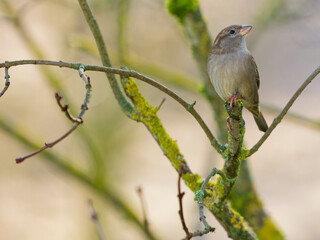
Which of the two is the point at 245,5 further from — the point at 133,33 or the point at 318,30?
the point at 318,30

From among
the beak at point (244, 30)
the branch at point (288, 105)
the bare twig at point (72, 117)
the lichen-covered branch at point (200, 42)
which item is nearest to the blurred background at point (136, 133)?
the lichen-covered branch at point (200, 42)

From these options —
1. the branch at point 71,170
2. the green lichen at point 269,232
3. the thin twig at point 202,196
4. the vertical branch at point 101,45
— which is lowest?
the thin twig at point 202,196

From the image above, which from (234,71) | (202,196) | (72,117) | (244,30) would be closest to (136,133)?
(244,30)

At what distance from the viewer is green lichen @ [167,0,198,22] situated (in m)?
3.63

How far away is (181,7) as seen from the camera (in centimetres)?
366

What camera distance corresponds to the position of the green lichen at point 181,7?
3.63 meters

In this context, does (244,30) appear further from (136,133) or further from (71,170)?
Answer: (136,133)

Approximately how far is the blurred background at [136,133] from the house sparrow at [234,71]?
1.97 meters

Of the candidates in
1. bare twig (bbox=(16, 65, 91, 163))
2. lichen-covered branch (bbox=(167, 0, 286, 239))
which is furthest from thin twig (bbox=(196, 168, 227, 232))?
lichen-covered branch (bbox=(167, 0, 286, 239))

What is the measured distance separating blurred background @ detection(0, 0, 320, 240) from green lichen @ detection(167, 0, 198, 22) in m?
1.76

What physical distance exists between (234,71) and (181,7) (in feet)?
2.21

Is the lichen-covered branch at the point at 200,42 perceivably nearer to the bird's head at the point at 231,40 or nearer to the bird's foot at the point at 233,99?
the bird's head at the point at 231,40

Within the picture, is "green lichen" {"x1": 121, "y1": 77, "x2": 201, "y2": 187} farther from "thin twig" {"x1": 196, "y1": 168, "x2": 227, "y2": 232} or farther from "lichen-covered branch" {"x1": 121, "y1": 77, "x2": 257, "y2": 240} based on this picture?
"thin twig" {"x1": 196, "y1": 168, "x2": 227, "y2": 232}

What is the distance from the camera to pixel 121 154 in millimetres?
8789
